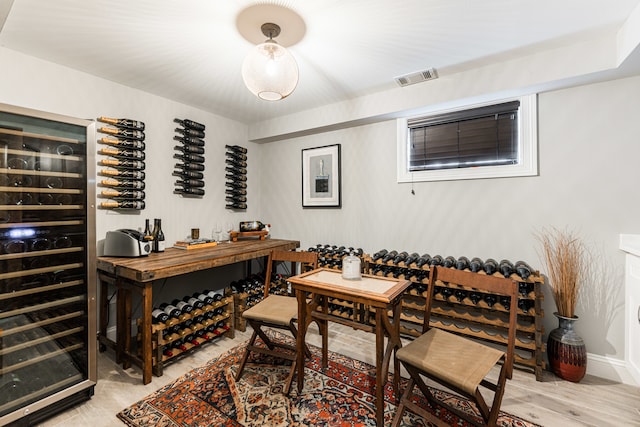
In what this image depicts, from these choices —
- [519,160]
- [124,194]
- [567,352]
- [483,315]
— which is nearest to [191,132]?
[124,194]

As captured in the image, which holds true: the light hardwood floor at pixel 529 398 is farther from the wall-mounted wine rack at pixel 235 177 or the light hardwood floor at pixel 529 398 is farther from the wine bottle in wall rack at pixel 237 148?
the wine bottle in wall rack at pixel 237 148

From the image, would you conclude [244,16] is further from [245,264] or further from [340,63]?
[245,264]

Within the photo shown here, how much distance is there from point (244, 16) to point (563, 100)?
2768 mm

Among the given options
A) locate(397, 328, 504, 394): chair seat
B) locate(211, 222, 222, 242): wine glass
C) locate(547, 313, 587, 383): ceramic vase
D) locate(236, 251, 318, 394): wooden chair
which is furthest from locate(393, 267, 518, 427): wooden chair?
locate(211, 222, 222, 242): wine glass

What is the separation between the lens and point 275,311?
221cm

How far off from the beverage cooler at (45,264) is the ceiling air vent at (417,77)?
2.73 meters

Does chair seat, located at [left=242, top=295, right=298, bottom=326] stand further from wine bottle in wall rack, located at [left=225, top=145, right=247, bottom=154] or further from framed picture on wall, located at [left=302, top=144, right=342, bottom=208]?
wine bottle in wall rack, located at [left=225, top=145, right=247, bottom=154]

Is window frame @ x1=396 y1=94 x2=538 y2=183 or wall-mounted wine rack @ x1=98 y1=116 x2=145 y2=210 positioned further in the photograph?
wall-mounted wine rack @ x1=98 y1=116 x2=145 y2=210

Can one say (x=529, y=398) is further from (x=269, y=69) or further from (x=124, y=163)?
(x=124, y=163)

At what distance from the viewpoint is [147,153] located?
3.05m

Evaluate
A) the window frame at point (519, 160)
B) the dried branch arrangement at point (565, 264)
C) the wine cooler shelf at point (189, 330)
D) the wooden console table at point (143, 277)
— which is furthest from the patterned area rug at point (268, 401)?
the window frame at point (519, 160)

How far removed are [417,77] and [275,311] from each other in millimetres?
2598

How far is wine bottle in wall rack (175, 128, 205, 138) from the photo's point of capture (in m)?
3.35

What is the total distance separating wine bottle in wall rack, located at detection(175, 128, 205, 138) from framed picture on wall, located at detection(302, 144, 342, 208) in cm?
140
